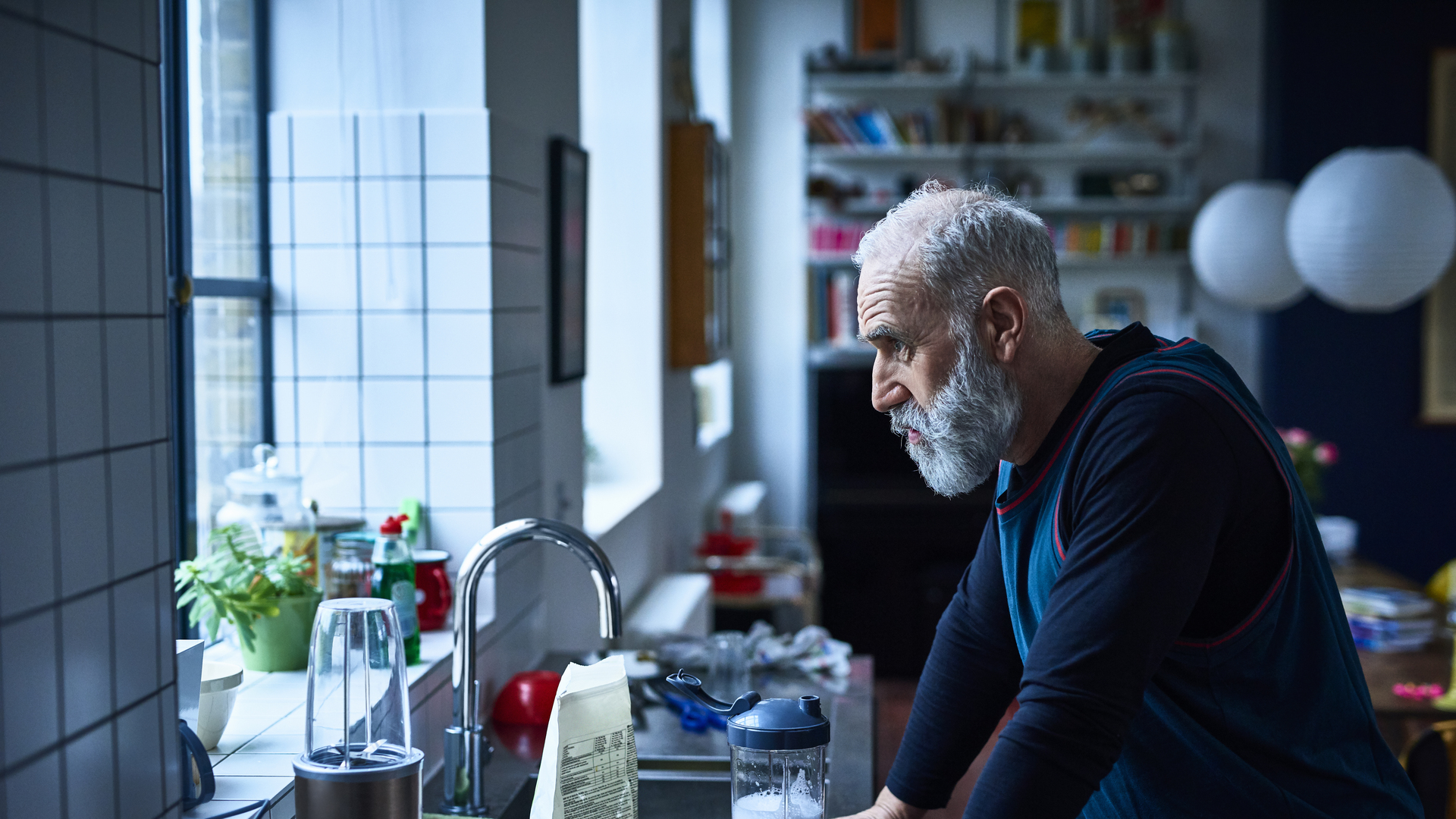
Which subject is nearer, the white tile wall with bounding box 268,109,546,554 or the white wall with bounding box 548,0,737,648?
the white tile wall with bounding box 268,109,546,554

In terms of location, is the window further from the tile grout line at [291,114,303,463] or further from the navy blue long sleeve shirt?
the navy blue long sleeve shirt

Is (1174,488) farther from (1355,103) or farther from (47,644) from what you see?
(1355,103)

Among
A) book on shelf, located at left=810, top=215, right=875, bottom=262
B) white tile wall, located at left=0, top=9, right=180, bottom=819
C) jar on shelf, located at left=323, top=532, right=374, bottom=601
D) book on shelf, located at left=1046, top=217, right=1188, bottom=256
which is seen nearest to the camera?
white tile wall, located at left=0, top=9, right=180, bottom=819

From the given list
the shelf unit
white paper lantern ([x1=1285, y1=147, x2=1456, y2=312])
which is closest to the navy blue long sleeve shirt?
white paper lantern ([x1=1285, y1=147, x2=1456, y2=312])

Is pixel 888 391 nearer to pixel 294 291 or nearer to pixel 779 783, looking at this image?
pixel 779 783

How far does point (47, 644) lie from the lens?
95 centimetres

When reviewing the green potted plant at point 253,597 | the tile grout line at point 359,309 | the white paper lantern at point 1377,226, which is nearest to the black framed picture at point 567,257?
the tile grout line at point 359,309

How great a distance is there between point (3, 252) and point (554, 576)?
1799mm

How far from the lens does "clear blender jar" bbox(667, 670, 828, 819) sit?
4.15ft

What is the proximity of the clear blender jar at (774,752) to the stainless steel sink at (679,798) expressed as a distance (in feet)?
1.16

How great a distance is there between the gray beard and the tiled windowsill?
784 millimetres

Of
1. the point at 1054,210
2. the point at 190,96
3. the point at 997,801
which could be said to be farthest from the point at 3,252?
the point at 1054,210

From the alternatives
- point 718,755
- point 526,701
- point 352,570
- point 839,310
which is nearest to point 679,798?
point 718,755

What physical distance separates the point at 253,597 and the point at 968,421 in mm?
1017
